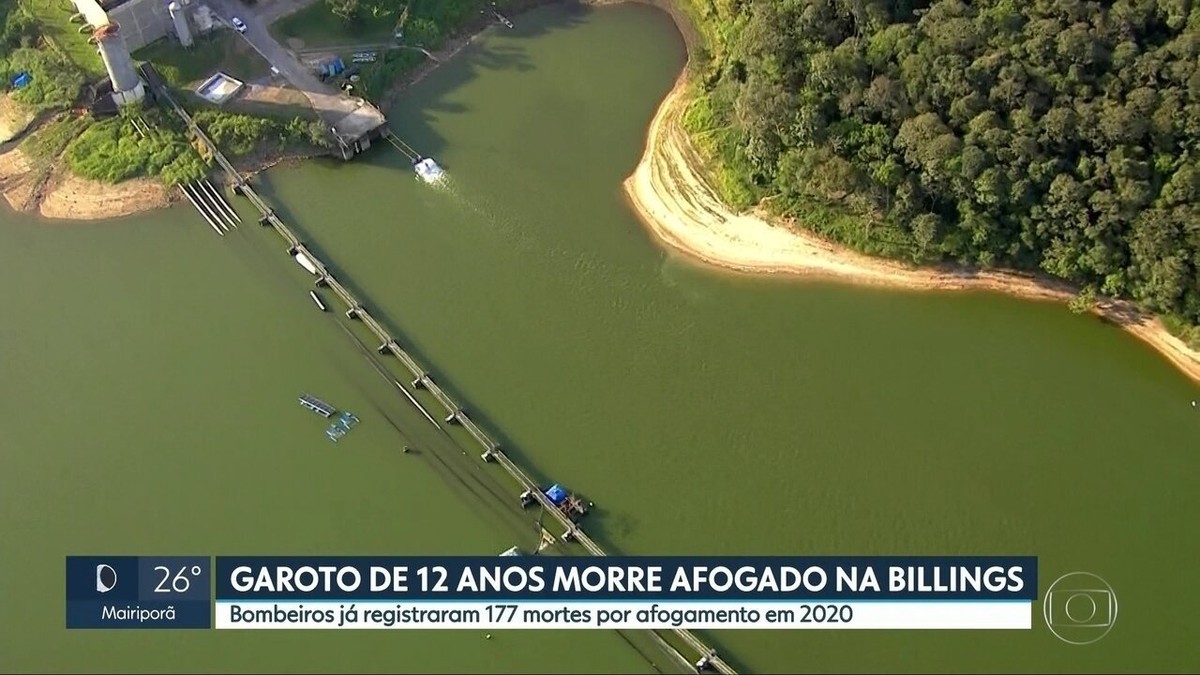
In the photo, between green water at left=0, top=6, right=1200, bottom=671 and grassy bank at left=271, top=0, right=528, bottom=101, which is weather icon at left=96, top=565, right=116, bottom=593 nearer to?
green water at left=0, top=6, right=1200, bottom=671

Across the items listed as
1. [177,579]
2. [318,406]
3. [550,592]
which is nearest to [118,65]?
[318,406]

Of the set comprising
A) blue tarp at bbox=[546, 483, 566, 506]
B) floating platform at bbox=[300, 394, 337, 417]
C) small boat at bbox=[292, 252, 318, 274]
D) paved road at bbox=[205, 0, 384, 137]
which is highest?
paved road at bbox=[205, 0, 384, 137]

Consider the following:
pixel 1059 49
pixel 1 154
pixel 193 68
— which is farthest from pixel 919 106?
pixel 1 154

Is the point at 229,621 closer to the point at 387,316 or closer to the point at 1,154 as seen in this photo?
the point at 387,316

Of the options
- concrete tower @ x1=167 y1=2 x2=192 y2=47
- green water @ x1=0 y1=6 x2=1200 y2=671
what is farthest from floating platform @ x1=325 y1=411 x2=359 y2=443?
concrete tower @ x1=167 y1=2 x2=192 y2=47

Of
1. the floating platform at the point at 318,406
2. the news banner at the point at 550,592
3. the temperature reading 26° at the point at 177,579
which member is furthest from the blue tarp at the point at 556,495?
the temperature reading 26° at the point at 177,579

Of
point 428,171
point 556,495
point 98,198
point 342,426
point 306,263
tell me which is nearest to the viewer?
point 556,495

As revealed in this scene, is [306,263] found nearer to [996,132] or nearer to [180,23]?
[180,23]
